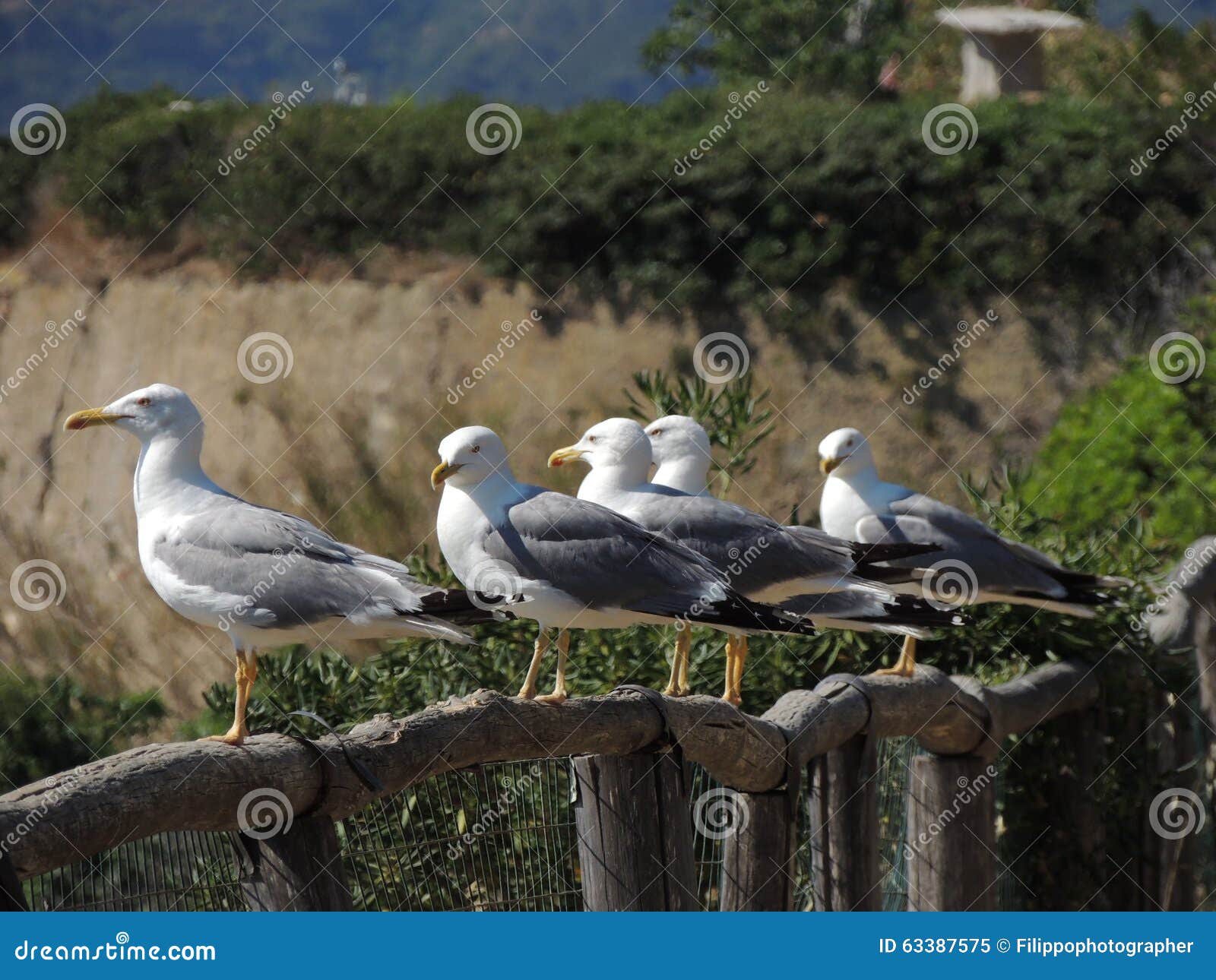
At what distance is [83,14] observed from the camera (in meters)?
14.7

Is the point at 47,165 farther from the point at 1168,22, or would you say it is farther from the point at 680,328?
the point at 1168,22

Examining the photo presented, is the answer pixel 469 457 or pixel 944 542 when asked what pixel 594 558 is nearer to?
pixel 469 457

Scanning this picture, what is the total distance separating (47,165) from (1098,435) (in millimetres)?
9421

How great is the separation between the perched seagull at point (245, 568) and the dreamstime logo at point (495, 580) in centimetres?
34

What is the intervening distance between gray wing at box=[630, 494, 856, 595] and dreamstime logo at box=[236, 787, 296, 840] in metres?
1.86

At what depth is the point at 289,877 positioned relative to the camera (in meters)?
2.23

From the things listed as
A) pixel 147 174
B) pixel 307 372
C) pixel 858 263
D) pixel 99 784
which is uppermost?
pixel 147 174

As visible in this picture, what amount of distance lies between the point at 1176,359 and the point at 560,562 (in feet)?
23.2
